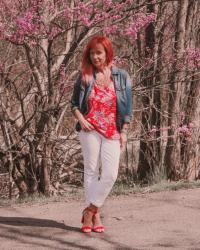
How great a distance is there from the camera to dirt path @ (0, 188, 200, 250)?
17.0 feet

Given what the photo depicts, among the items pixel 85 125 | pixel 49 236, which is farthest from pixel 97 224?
pixel 85 125

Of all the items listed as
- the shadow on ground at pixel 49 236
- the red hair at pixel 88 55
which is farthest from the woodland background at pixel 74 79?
the shadow on ground at pixel 49 236

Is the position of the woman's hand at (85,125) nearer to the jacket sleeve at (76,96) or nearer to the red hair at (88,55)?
the jacket sleeve at (76,96)

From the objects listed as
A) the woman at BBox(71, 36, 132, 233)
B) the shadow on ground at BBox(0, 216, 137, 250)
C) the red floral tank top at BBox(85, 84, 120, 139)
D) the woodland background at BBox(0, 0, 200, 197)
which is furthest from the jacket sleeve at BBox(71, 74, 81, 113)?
the woodland background at BBox(0, 0, 200, 197)

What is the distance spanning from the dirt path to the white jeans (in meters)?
0.39

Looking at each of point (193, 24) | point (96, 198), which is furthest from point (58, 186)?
point (96, 198)

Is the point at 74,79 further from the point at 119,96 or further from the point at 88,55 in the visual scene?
the point at 119,96

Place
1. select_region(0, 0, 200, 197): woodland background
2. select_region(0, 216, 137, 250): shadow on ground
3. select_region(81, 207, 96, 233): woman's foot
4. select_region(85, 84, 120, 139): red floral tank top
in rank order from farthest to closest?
1. select_region(0, 0, 200, 197): woodland background
2. select_region(81, 207, 96, 233): woman's foot
3. select_region(85, 84, 120, 139): red floral tank top
4. select_region(0, 216, 137, 250): shadow on ground

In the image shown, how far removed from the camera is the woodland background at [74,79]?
7199 millimetres

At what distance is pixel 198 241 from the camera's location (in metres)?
5.27

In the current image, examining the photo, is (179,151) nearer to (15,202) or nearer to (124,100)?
(15,202)

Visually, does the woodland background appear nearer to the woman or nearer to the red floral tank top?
the woman

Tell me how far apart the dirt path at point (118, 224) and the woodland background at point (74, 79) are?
1.78 meters

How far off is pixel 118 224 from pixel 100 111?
1.22m
